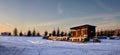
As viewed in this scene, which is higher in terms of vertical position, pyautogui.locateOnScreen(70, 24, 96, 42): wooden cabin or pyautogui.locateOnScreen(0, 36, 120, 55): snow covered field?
pyautogui.locateOnScreen(70, 24, 96, 42): wooden cabin

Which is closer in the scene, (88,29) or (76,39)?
(76,39)

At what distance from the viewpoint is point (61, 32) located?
9069 centimetres

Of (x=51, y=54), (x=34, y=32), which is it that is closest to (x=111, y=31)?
(x=34, y=32)

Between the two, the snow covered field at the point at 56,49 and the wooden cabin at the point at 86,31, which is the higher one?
the wooden cabin at the point at 86,31

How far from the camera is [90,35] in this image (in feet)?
143

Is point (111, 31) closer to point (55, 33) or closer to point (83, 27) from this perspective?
→ point (55, 33)

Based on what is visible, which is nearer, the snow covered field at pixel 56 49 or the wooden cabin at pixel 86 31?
the snow covered field at pixel 56 49

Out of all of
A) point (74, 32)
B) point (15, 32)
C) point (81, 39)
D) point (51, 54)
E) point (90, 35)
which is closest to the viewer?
point (51, 54)

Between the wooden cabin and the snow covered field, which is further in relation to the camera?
the wooden cabin

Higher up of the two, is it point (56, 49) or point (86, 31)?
point (86, 31)

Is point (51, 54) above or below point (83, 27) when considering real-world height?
below

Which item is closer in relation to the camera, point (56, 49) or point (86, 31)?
point (56, 49)

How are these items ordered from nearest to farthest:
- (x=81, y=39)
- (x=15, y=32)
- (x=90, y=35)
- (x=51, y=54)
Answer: (x=51, y=54)
(x=81, y=39)
(x=90, y=35)
(x=15, y=32)

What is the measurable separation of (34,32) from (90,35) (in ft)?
231
